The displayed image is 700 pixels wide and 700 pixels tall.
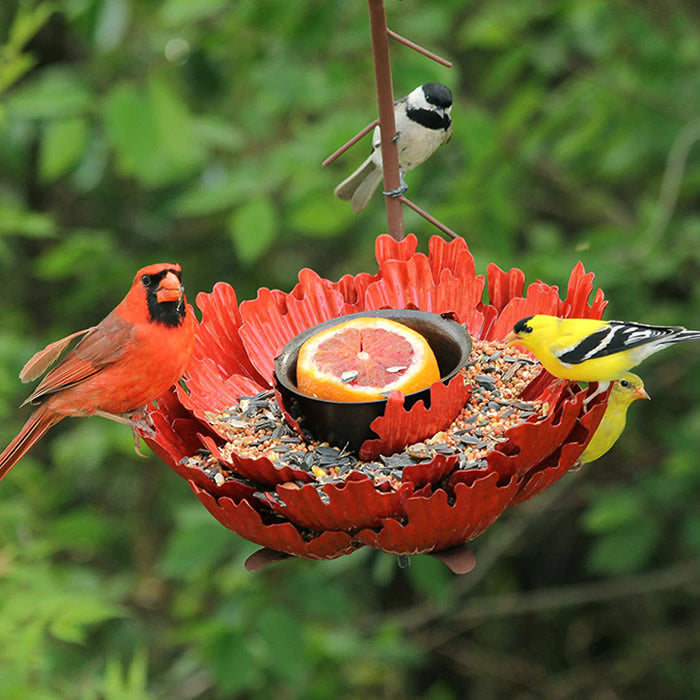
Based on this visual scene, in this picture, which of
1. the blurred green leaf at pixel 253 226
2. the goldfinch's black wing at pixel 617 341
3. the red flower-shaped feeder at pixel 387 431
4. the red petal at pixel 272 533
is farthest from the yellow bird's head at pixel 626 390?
the blurred green leaf at pixel 253 226

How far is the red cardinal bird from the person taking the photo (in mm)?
2514

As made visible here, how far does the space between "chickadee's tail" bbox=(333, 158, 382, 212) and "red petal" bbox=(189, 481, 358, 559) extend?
1117 mm

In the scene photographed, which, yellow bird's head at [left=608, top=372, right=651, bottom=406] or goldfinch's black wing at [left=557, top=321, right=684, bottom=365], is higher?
goldfinch's black wing at [left=557, top=321, right=684, bottom=365]

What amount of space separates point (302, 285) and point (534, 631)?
4936 millimetres

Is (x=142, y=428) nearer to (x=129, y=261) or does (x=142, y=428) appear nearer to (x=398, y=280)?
(x=398, y=280)

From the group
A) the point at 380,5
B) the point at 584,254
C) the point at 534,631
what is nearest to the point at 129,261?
the point at 584,254

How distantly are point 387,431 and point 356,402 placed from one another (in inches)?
6.0

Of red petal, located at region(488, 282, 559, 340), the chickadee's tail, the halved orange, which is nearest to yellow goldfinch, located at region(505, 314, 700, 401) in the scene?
the halved orange

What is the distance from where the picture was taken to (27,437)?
2.73 m

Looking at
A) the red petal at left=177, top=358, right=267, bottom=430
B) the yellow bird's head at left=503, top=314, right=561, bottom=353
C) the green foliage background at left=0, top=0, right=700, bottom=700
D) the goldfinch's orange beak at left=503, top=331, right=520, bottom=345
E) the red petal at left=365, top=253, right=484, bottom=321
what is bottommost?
the green foliage background at left=0, top=0, right=700, bottom=700

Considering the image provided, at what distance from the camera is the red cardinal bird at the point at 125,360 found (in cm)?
251

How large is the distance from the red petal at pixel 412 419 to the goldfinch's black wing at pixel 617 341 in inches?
10.4

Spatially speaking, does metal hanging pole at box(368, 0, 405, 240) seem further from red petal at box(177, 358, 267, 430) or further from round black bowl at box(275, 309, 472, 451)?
red petal at box(177, 358, 267, 430)

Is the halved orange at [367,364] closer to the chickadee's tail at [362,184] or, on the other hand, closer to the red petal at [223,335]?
the red petal at [223,335]
